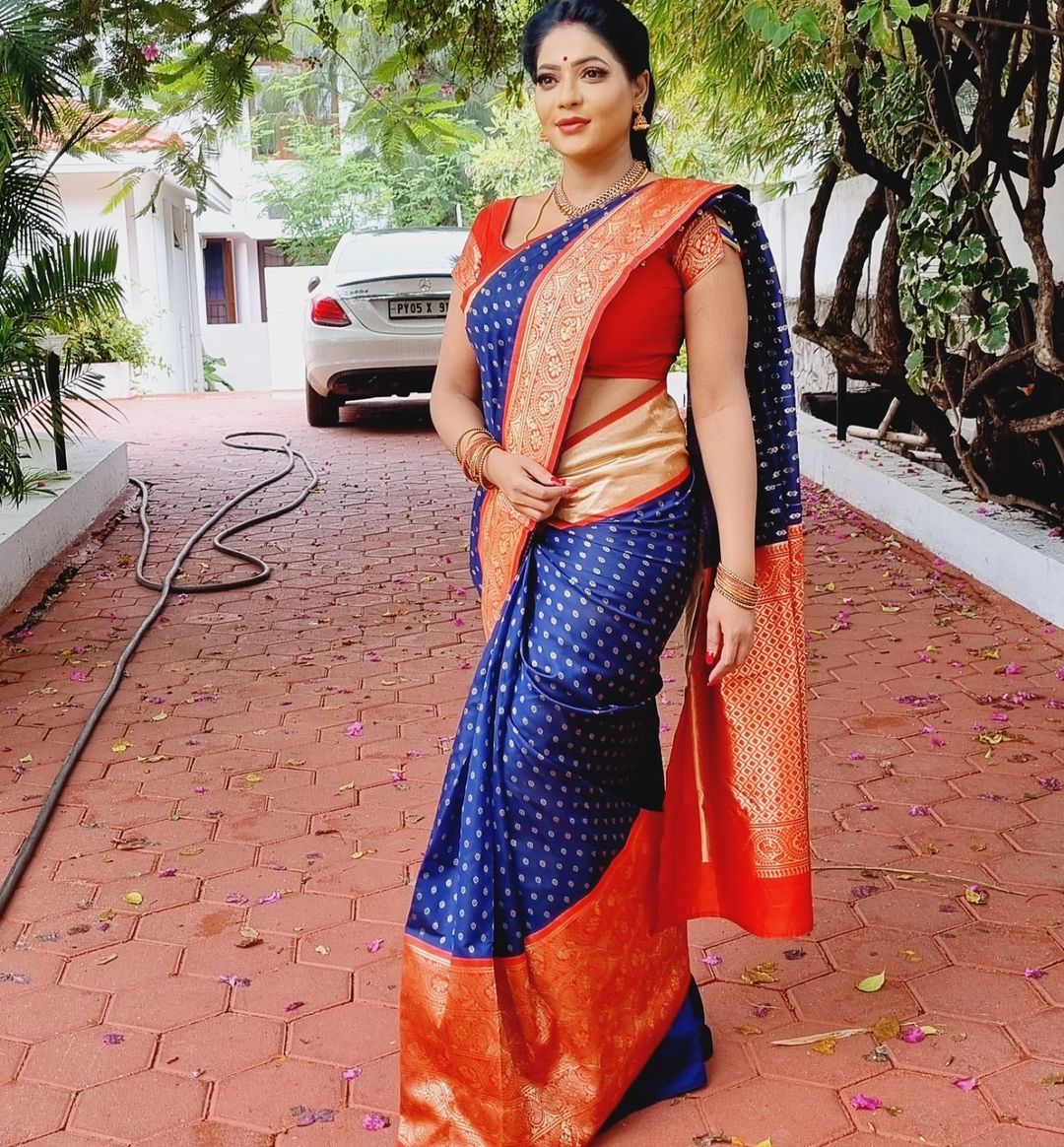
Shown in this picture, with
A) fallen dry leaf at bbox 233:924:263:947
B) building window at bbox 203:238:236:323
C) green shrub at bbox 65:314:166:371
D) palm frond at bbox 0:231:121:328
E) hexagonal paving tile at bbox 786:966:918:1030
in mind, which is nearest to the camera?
hexagonal paving tile at bbox 786:966:918:1030

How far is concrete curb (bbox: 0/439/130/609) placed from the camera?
256 inches

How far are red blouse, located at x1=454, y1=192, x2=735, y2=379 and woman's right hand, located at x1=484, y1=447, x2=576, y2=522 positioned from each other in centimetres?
18

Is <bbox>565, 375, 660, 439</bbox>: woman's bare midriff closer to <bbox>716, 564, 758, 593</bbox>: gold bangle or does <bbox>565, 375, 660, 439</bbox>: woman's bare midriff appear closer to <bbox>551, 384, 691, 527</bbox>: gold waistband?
<bbox>551, 384, 691, 527</bbox>: gold waistband

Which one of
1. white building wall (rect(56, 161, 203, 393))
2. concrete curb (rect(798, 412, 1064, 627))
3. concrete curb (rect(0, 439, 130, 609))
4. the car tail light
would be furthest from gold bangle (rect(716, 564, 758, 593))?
white building wall (rect(56, 161, 203, 393))

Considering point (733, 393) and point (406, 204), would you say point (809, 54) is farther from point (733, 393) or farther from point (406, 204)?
point (406, 204)

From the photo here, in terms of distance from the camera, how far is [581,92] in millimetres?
2148

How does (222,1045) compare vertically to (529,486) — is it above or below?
below

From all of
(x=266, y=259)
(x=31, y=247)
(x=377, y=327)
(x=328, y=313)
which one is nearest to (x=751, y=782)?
(x=31, y=247)

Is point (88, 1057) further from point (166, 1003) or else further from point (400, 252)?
point (400, 252)

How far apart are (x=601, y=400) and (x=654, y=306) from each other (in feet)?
0.56

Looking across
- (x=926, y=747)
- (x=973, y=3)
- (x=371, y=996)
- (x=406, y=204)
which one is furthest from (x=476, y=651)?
(x=406, y=204)

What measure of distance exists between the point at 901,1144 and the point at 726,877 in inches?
20.8

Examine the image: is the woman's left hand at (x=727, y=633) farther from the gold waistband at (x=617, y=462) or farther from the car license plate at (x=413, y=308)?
the car license plate at (x=413, y=308)

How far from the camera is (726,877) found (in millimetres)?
2465
